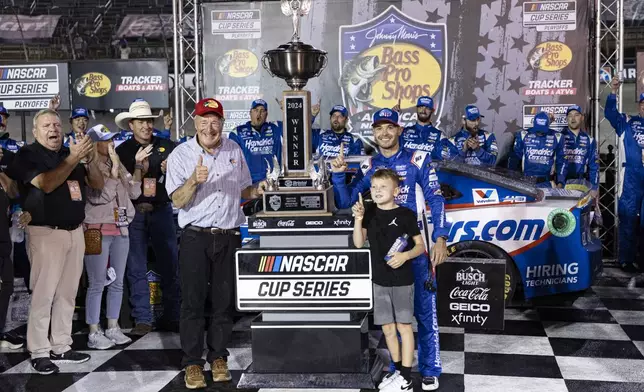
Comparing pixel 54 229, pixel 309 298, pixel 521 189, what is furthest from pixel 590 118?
→ pixel 54 229

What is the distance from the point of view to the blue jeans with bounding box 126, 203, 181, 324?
6.34 meters

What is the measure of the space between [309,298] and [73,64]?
7.40 meters

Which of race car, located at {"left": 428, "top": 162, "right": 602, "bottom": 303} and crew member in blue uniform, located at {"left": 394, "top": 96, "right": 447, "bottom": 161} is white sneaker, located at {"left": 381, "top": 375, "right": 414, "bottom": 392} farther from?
crew member in blue uniform, located at {"left": 394, "top": 96, "right": 447, "bottom": 161}

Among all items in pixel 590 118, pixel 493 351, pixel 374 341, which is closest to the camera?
pixel 493 351

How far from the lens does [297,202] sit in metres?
4.93

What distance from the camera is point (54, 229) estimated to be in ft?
17.3

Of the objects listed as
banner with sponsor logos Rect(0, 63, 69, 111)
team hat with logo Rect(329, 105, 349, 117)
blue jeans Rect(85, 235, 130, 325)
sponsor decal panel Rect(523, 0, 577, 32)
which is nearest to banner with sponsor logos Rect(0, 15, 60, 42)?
banner with sponsor logos Rect(0, 63, 69, 111)

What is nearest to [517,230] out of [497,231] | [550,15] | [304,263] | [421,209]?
[497,231]

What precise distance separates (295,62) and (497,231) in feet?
7.88

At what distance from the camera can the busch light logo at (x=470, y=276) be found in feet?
18.2

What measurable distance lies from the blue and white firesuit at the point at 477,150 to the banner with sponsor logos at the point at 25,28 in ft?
39.8

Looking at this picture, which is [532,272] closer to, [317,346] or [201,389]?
[317,346]

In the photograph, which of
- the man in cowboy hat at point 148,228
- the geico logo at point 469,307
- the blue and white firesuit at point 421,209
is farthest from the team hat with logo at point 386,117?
the man in cowboy hat at point 148,228

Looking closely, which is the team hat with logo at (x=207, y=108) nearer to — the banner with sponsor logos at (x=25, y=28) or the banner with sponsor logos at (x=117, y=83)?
the banner with sponsor logos at (x=117, y=83)
